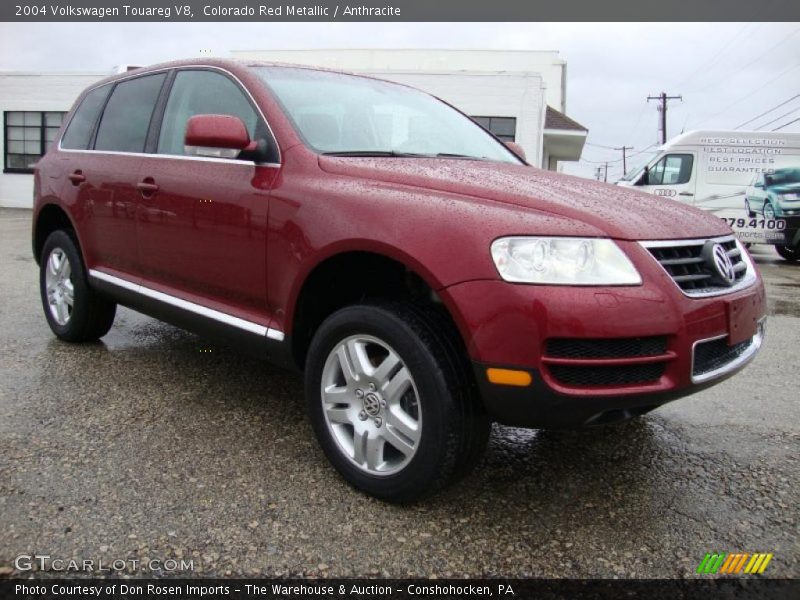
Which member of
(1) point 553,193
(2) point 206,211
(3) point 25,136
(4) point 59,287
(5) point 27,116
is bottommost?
(4) point 59,287

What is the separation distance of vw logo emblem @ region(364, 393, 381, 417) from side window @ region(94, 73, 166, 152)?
2.15 m

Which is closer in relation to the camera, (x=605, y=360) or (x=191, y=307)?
(x=605, y=360)

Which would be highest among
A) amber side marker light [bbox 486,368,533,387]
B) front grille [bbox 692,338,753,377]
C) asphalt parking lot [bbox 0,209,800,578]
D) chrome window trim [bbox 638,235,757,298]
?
chrome window trim [bbox 638,235,757,298]

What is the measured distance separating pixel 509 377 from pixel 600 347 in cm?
30

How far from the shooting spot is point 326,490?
2.60 m

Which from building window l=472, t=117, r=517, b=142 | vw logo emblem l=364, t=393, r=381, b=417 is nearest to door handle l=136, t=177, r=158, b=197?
vw logo emblem l=364, t=393, r=381, b=417

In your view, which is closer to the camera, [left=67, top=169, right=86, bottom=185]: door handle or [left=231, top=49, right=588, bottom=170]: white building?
[left=67, top=169, right=86, bottom=185]: door handle

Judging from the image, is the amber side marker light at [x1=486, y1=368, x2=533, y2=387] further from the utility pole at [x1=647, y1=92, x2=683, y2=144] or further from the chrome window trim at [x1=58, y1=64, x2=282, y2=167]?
the utility pole at [x1=647, y1=92, x2=683, y2=144]

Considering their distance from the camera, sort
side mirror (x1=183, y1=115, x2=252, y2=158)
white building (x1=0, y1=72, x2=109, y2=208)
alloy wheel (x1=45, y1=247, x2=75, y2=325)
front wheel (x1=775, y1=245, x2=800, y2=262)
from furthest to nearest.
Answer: white building (x1=0, y1=72, x2=109, y2=208), front wheel (x1=775, y1=245, x2=800, y2=262), alloy wheel (x1=45, y1=247, x2=75, y2=325), side mirror (x1=183, y1=115, x2=252, y2=158)

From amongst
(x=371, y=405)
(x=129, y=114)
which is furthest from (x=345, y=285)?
(x=129, y=114)

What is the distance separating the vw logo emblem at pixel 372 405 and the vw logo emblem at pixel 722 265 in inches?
51.5

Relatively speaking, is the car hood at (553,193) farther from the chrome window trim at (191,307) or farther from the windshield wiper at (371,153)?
the chrome window trim at (191,307)

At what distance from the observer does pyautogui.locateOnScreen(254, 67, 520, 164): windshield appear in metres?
3.01

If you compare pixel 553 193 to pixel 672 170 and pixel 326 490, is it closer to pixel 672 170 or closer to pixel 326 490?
pixel 326 490
